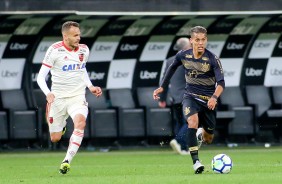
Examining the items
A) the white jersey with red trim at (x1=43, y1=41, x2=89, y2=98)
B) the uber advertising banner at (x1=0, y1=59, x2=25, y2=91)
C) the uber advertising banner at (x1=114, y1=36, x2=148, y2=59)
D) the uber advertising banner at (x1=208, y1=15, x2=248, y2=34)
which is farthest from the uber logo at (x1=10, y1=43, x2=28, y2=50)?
the white jersey with red trim at (x1=43, y1=41, x2=89, y2=98)

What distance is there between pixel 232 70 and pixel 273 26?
1.38 metres

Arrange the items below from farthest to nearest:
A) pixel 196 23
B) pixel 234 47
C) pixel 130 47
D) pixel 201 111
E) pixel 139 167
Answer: pixel 234 47
pixel 130 47
pixel 196 23
pixel 139 167
pixel 201 111

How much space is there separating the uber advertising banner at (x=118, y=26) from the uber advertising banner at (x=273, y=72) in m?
3.51

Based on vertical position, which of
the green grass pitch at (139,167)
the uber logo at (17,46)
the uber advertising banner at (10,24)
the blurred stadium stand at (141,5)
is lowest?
the green grass pitch at (139,167)

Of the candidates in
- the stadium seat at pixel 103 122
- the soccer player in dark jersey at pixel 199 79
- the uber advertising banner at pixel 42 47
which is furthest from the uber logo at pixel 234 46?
the soccer player in dark jersey at pixel 199 79

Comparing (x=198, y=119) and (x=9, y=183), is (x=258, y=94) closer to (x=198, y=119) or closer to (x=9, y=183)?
(x=198, y=119)

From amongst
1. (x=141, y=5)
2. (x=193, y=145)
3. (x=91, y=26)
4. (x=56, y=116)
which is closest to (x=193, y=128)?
(x=193, y=145)

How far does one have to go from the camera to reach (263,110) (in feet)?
80.3

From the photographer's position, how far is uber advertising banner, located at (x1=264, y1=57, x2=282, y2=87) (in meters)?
24.8

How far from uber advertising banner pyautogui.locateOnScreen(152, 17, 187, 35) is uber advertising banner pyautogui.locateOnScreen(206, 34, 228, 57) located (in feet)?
2.98

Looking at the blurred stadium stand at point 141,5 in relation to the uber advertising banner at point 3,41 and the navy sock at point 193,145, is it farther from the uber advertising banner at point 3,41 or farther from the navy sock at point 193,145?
the navy sock at point 193,145

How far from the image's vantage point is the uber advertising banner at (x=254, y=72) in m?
24.8

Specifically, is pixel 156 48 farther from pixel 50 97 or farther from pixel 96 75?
pixel 50 97

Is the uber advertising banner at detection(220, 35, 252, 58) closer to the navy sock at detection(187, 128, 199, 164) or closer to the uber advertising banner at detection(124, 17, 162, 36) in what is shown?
the uber advertising banner at detection(124, 17, 162, 36)
